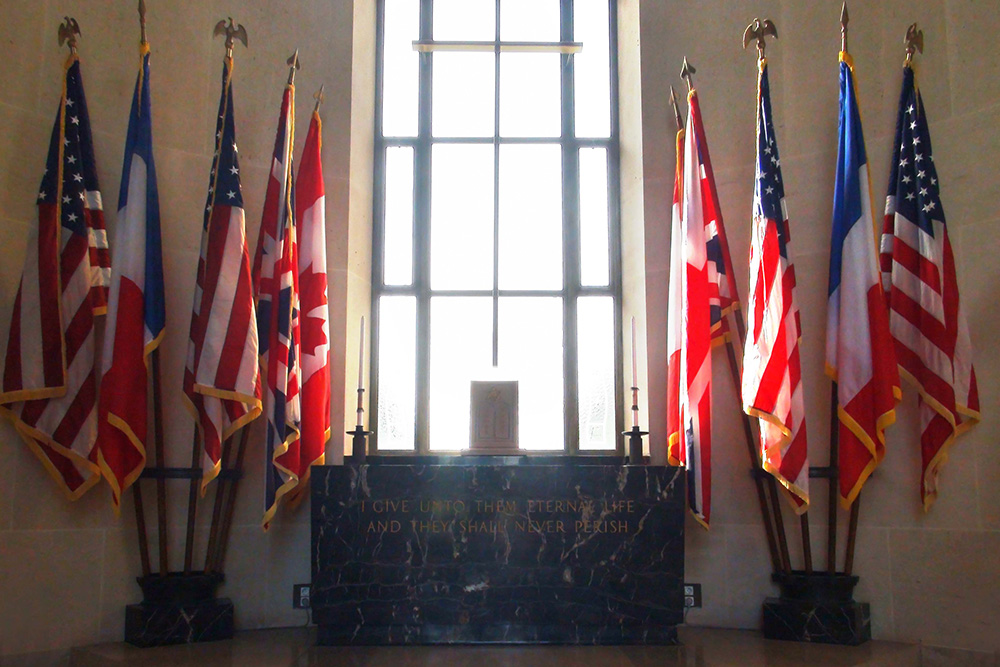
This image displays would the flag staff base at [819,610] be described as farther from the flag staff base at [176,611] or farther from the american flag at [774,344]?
the flag staff base at [176,611]

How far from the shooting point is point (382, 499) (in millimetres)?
4586

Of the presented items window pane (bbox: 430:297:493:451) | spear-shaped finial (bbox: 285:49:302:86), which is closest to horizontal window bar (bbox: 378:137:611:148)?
spear-shaped finial (bbox: 285:49:302:86)

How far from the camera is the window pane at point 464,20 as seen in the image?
633 cm

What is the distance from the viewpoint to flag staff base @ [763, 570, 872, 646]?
4.57 meters

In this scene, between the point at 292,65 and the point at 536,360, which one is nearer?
the point at 292,65

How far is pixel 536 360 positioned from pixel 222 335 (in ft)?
7.02

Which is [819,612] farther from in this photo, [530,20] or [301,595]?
[530,20]

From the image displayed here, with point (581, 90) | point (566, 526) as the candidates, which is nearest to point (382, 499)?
point (566, 526)

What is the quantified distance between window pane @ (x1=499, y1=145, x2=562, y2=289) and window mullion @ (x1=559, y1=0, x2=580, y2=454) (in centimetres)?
7

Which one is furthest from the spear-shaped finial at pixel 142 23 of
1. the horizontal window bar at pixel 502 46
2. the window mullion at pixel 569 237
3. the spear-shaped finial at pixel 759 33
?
the spear-shaped finial at pixel 759 33

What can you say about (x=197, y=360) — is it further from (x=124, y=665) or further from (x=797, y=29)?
(x=797, y=29)

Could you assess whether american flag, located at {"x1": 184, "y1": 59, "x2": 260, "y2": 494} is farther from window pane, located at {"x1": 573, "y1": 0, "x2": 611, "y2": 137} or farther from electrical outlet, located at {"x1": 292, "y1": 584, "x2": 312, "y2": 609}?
window pane, located at {"x1": 573, "y1": 0, "x2": 611, "y2": 137}

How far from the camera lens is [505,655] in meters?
4.30

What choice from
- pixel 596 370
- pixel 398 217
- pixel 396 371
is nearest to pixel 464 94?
pixel 398 217
